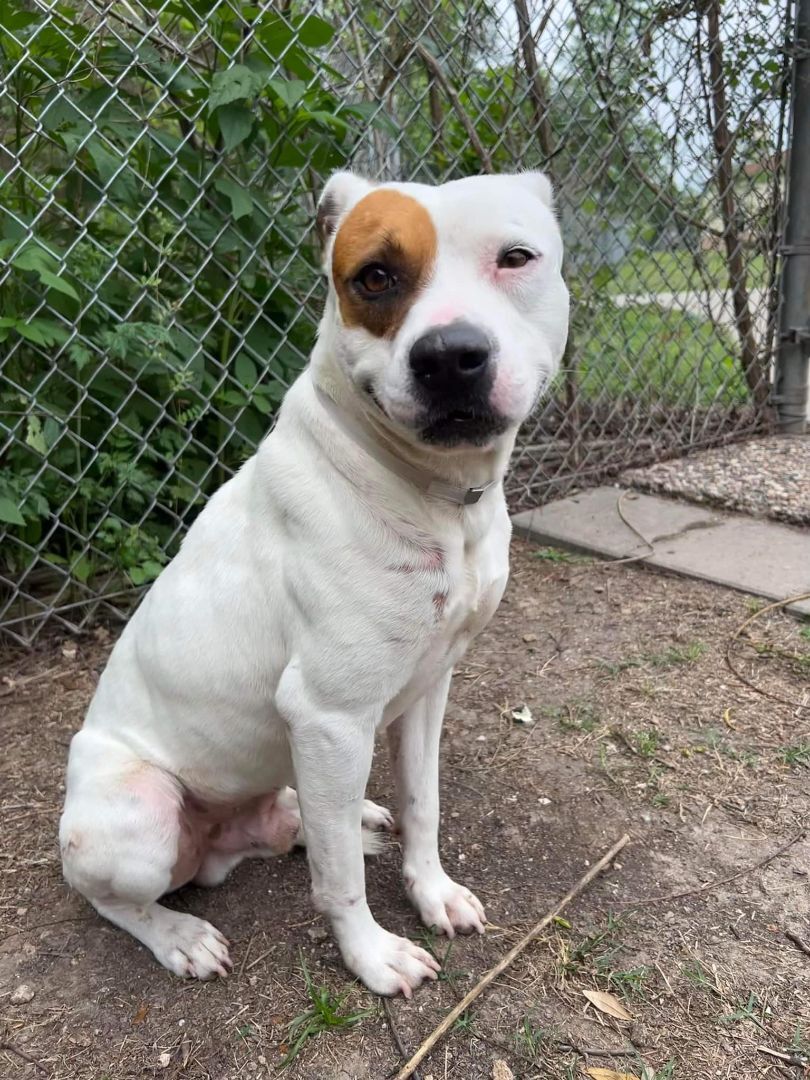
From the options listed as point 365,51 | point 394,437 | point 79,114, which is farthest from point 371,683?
point 365,51

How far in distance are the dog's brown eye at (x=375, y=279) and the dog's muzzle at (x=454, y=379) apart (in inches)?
6.3

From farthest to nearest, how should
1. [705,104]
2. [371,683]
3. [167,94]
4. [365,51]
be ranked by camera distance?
[705,104] → [365,51] → [167,94] → [371,683]

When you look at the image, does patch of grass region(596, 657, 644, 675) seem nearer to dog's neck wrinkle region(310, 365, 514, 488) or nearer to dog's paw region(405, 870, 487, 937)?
dog's paw region(405, 870, 487, 937)

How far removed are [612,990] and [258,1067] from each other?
0.69m

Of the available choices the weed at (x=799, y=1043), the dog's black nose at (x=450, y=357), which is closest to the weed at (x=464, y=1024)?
the weed at (x=799, y=1043)

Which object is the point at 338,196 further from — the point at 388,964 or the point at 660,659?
the point at 660,659

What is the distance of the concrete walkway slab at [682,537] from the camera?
3357 mm

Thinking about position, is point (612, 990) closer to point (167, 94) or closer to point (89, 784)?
point (89, 784)

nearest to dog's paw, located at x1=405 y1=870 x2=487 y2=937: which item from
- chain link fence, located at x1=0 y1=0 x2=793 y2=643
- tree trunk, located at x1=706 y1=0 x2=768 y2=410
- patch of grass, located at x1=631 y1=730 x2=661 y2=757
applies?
patch of grass, located at x1=631 y1=730 x2=661 y2=757

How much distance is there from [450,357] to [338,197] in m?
0.53

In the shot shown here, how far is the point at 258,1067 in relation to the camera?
61.5 inches

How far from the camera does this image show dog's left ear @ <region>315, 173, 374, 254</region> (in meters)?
1.61

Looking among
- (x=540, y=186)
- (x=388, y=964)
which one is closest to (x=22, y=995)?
(x=388, y=964)

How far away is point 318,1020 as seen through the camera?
1.63 m
